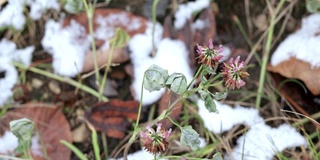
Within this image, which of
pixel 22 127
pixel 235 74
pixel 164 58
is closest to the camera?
pixel 235 74

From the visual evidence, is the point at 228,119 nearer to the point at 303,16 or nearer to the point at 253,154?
the point at 253,154

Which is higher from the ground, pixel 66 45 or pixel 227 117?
pixel 66 45

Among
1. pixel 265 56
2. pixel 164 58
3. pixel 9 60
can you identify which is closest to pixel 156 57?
pixel 164 58

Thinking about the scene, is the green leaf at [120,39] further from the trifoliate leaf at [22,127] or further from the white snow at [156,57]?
Result: the trifoliate leaf at [22,127]

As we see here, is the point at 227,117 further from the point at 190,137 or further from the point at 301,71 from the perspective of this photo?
the point at 190,137

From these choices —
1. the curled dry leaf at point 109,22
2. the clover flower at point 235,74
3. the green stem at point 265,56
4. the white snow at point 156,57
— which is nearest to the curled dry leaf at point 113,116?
the white snow at point 156,57

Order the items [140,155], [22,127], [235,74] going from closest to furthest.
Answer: [235,74]
[22,127]
[140,155]

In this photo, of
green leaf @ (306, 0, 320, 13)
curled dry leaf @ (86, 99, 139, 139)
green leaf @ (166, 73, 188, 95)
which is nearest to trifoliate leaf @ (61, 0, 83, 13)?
curled dry leaf @ (86, 99, 139, 139)

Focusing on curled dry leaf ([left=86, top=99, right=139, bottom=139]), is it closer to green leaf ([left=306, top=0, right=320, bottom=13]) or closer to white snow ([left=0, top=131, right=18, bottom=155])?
white snow ([left=0, top=131, right=18, bottom=155])
